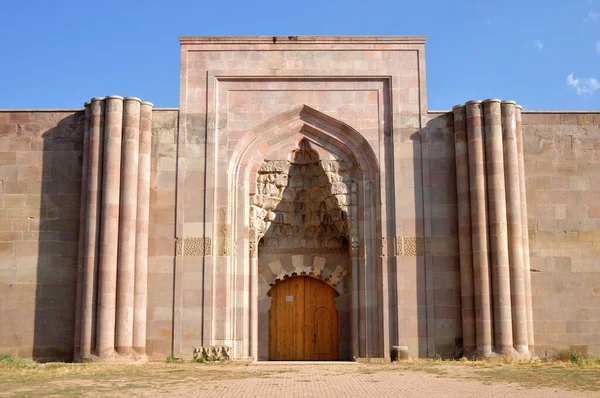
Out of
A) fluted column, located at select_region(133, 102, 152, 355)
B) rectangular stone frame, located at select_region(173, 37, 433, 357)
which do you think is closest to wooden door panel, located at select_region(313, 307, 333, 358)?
rectangular stone frame, located at select_region(173, 37, 433, 357)

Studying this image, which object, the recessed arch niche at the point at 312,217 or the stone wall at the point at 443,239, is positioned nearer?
the stone wall at the point at 443,239

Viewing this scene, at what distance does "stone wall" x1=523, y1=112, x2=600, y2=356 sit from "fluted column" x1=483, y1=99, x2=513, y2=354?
110cm

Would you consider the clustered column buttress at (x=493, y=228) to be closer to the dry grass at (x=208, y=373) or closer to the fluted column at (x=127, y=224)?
the dry grass at (x=208, y=373)

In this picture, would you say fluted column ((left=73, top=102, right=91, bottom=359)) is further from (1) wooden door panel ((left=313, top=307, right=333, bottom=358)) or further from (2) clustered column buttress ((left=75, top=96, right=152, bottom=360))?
(1) wooden door panel ((left=313, top=307, right=333, bottom=358))

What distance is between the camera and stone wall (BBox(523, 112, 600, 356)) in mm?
18203

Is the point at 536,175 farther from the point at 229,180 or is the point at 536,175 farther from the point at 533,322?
the point at 229,180

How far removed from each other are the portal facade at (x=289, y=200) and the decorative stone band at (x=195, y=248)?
5 cm

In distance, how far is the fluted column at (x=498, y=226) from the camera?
17.5m

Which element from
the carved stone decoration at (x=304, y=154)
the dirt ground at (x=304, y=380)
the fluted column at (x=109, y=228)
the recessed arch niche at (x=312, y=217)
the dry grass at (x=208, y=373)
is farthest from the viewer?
the carved stone decoration at (x=304, y=154)

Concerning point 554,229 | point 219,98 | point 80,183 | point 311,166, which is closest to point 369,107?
point 311,166

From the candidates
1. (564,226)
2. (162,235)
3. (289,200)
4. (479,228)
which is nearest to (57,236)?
(162,235)

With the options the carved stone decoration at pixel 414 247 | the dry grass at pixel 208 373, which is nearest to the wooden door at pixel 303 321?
the carved stone decoration at pixel 414 247

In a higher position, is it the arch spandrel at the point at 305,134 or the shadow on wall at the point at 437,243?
the arch spandrel at the point at 305,134

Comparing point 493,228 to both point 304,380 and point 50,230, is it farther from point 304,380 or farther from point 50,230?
point 50,230
